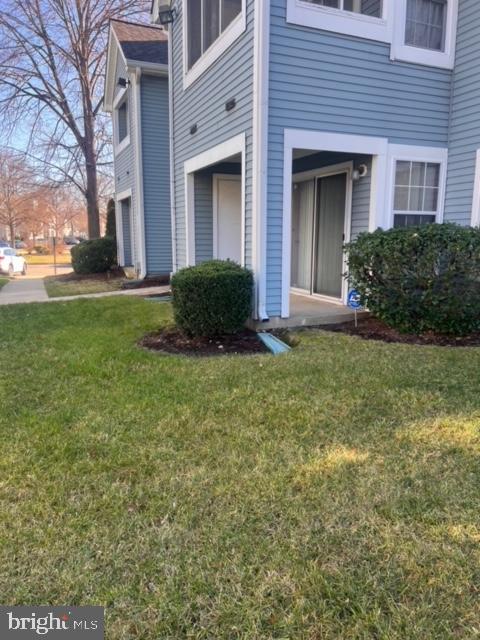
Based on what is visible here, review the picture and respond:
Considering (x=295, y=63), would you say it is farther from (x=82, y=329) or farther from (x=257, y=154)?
(x=82, y=329)

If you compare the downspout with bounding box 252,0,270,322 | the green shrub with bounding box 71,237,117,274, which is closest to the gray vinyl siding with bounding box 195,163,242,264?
the downspout with bounding box 252,0,270,322

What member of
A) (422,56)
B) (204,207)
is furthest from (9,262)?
(422,56)

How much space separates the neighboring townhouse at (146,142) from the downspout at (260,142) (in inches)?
266

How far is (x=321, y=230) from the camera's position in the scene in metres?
7.96

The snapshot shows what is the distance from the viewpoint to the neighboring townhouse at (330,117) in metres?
5.77

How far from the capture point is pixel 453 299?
544 cm

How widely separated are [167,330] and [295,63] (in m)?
3.87

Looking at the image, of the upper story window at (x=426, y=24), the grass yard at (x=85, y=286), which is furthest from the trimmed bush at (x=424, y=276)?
the grass yard at (x=85, y=286)

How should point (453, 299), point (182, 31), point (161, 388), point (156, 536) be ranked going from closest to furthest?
1. point (156, 536)
2. point (161, 388)
3. point (453, 299)
4. point (182, 31)

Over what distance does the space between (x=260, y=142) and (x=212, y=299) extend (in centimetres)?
206

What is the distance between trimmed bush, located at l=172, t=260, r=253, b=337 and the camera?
18.4ft

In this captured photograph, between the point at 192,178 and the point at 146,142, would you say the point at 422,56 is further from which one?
the point at 146,142

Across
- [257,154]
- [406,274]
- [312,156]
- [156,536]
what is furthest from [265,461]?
[312,156]

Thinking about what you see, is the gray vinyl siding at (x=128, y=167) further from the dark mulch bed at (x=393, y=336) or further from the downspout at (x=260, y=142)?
the dark mulch bed at (x=393, y=336)
